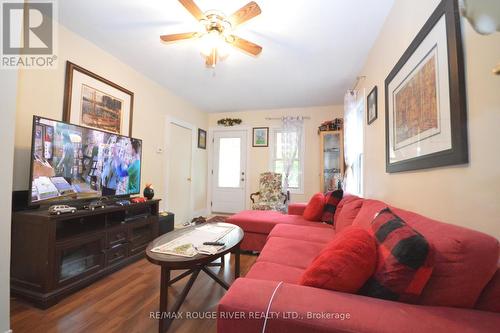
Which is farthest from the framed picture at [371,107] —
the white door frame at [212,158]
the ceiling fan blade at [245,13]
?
the white door frame at [212,158]

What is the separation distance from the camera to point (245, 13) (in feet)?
5.43

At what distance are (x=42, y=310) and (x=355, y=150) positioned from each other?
12.0 ft

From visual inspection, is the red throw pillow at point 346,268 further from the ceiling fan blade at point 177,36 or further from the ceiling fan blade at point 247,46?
the ceiling fan blade at point 177,36

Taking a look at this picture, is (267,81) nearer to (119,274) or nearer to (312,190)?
(312,190)

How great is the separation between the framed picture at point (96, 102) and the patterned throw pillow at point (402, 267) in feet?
9.48

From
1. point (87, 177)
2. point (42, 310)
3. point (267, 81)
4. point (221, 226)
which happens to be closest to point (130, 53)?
point (87, 177)

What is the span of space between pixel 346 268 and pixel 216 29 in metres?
2.01

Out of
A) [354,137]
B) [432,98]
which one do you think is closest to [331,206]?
[354,137]

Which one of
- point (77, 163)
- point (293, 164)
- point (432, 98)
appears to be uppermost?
point (432, 98)

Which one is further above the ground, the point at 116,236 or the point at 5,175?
the point at 5,175

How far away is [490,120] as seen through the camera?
852mm

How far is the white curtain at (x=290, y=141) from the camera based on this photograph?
463 centimetres

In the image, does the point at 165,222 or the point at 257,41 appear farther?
the point at 165,222

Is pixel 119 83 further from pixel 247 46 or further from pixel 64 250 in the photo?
pixel 64 250
